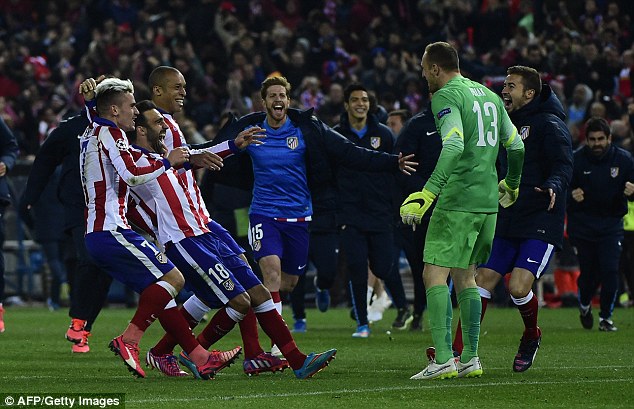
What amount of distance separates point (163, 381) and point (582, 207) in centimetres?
755

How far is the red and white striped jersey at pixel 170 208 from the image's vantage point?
9.81 m

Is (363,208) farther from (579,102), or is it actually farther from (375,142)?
(579,102)

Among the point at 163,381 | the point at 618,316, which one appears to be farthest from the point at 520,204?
the point at 618,316

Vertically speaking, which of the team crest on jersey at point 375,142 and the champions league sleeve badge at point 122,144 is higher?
the champions league sleeve badge at point 122,144

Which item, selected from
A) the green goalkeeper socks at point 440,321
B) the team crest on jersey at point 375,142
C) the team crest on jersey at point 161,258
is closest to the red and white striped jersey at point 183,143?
the team crest on jersey at point 161,258

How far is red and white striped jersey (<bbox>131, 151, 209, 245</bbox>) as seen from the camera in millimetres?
9812

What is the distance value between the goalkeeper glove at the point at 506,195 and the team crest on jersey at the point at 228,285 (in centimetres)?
209

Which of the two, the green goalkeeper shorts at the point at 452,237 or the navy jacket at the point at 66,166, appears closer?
the green goalkeeper shorts at the point at 452,237

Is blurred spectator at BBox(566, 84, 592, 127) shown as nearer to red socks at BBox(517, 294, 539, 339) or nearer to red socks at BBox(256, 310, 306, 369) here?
red socks at BBox(517, 294, 539, 339)

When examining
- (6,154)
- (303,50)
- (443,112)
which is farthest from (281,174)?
(303,50)

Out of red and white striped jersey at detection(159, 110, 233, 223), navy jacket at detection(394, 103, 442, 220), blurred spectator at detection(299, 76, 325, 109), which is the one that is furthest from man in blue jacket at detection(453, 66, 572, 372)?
blurred spectator at detection(299, 76, 325, 109)

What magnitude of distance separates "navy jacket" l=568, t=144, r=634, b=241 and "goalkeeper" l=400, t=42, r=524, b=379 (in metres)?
6.20

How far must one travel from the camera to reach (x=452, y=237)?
9.35 metres

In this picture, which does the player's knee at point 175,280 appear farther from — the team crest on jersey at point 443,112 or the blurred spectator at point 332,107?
the blurred spectator at point 332,107
